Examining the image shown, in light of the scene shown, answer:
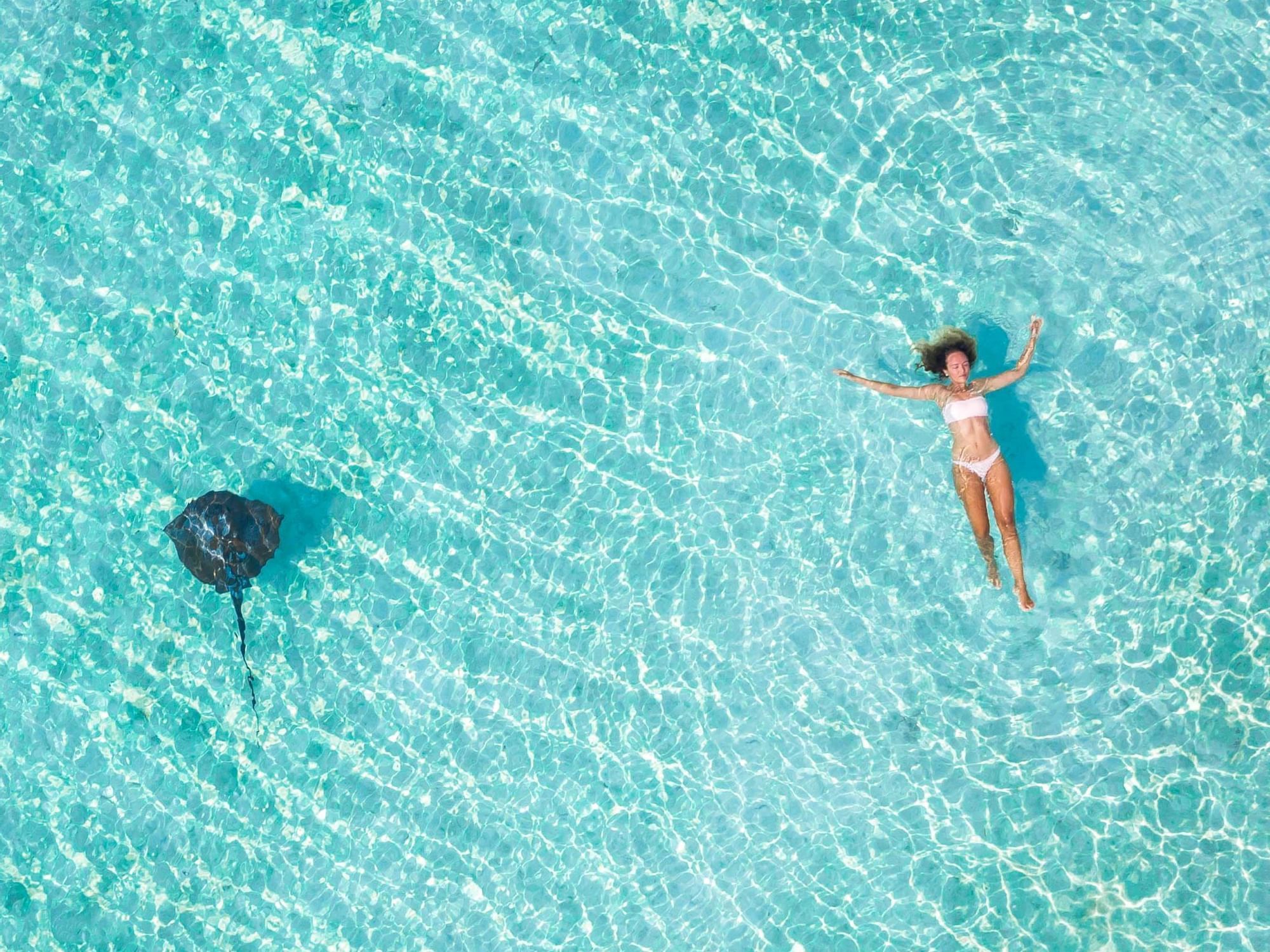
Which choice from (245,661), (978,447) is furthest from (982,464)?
(245,661)

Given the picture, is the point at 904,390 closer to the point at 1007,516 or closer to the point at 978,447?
the point at 978,447

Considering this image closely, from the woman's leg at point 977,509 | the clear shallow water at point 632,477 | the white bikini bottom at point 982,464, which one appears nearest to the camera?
the white bikini bottom at point 982,464

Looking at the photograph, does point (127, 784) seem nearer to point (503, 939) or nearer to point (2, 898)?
point (2, 898)

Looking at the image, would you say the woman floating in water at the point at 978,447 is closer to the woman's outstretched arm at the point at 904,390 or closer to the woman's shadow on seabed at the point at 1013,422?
the woman's outstretched arm at the point at 904,390

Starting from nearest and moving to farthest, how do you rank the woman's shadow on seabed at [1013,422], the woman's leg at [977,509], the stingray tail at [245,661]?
the woman's leg at [977,509], the woman's shadow on seabed at [1013,422], the stingray tail at [245,661]

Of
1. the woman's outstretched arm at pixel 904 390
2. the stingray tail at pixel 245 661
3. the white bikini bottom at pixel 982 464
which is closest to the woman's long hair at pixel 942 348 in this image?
the woman's outstretched arm at pixel 904 390

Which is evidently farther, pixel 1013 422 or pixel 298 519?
pixel 298 519

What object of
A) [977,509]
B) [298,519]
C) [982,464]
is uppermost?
→ [982,464]

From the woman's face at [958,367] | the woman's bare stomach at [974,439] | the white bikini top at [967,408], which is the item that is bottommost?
the woman's bare stomach at [974,439]

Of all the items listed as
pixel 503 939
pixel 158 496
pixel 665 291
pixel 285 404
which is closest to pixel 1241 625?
pixel 665 291
